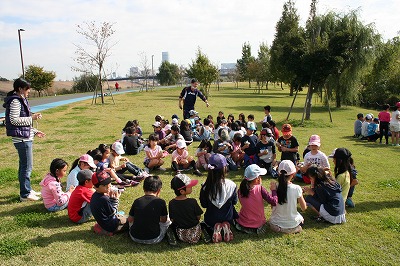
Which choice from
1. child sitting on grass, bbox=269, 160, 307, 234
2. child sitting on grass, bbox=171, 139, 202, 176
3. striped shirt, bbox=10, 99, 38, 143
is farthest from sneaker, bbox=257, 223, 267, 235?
striped shirt, bbox=10, 99, 38, 143

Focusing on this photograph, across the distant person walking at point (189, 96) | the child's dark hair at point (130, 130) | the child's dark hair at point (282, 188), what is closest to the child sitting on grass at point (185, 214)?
the child's dark hair at point (282, 188)

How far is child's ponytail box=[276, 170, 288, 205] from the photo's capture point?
419 cm

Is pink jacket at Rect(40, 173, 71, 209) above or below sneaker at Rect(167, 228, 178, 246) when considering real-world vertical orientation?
above

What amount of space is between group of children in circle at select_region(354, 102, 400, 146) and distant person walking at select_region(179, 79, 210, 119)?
20.6ft

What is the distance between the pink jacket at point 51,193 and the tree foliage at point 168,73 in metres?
57.7

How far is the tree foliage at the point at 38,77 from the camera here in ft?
123

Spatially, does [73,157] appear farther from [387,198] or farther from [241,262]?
[387,198]

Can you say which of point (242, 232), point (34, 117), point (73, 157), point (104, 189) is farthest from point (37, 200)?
point (242, 232)

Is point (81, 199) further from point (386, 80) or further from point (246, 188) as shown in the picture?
point (386, 80)

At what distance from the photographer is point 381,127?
11.2m

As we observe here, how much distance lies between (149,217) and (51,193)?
2039 millimetres

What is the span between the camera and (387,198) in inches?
223

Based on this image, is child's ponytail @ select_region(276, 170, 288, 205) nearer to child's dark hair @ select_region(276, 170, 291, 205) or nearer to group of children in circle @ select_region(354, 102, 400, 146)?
child's dark hair @ select_region(276, 170, 291, 205)

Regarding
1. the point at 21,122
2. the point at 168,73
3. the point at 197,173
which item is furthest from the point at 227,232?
the point at 168,73
